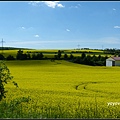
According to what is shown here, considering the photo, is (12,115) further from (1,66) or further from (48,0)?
(1,66)

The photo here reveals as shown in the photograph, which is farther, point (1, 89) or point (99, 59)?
point (99, 59)

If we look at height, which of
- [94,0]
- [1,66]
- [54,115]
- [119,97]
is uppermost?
[94,0]

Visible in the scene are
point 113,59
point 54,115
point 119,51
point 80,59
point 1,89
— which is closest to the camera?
point 54,115

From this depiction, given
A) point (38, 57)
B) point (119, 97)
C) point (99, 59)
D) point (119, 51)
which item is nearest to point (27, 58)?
point (38, 57)

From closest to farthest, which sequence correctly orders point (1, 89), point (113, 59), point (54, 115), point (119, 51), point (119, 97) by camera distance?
point (54, 115) < point (1, 89) < point (119, 97) < point (113, 59) < point (119, 51)

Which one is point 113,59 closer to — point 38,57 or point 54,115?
point 38,57

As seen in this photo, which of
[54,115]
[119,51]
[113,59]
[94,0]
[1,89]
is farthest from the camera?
[119,51]

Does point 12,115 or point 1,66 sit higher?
point 1,66

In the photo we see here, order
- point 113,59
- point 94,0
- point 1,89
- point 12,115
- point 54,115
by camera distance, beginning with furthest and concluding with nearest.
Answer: point 113,59 → point 1,89 → point 54,115 → point 12,115 → point 94,0

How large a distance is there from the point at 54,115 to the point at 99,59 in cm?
8348

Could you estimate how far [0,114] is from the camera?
635 cm

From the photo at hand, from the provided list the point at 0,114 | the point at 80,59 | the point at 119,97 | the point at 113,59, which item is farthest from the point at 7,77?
the point at 113,59

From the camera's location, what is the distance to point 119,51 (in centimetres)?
12231

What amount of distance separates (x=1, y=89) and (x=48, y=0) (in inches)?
222
